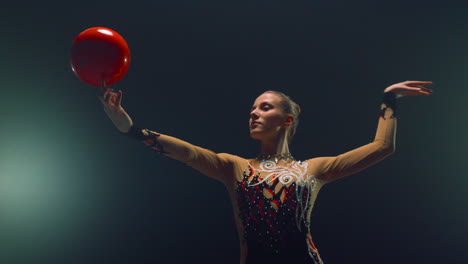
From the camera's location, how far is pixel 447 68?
8.78 feet

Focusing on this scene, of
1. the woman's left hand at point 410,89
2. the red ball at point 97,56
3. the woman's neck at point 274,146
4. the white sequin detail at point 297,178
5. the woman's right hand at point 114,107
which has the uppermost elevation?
the red ball at point 97,56

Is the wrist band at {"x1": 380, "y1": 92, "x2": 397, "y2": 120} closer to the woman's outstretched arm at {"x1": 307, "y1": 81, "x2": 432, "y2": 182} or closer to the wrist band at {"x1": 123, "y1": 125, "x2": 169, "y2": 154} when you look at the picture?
the woman's outstretched arm at {"x1": 307, "y1": 81, "x2": 432, "y2": 182}

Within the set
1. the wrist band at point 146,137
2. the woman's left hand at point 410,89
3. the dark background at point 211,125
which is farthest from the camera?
the dark background at point 211,125

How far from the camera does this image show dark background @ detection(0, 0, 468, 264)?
7.80 feet

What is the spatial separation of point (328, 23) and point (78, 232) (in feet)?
7.35

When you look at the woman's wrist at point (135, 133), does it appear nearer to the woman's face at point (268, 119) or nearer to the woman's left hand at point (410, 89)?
the woman's face at point (268, 119)

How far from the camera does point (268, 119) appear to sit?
191cm

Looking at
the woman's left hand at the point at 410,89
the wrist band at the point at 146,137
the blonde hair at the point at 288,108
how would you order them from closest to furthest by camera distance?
the wrist band at the point at 146,137, the woman's left hand at the point at 410,89, the blonde hair at the point at 288,108

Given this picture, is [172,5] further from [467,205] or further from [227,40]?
[467,205]

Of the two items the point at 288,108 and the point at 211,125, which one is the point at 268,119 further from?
the point at 211,125

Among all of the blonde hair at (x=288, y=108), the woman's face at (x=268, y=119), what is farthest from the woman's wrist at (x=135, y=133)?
the blonde hair at (x=288, y=108)

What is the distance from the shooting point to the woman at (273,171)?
5.52ft

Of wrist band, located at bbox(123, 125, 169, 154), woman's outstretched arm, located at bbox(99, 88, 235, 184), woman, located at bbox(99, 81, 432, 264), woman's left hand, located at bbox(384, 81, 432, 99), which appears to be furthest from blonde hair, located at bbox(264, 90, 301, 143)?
wrist band, located at bbox(123, 125, 169, 154)

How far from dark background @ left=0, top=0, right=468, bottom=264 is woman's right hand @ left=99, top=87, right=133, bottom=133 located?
2.97ft
